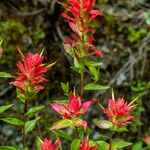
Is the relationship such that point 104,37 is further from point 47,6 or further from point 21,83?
point 21,83

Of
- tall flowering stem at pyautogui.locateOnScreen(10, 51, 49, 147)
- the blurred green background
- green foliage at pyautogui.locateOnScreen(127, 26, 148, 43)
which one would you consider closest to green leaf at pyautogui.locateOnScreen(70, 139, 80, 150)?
tall flowering stem at pyautogui.locateOnScreen(10, 51, 49, 147)

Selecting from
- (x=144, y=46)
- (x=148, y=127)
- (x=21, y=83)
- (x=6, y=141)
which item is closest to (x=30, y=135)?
(x=6, y=141)

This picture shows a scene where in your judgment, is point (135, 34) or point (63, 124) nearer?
point (63, 124)

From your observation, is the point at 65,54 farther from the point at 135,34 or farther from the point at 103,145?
the point at 103,145

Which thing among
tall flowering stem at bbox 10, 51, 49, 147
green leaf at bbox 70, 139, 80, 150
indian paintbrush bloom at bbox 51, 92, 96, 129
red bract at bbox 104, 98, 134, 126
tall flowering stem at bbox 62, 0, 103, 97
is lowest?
green leaf at bbox 70, 139, 80, 150

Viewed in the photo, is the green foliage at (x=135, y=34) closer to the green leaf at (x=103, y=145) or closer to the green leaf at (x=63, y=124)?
the green leaf at (x=103, y=145)

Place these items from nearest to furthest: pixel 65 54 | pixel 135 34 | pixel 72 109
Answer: pixel 72 109, pixel 65 54, pixel 135 34

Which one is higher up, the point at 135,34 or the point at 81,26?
the point at 81,26

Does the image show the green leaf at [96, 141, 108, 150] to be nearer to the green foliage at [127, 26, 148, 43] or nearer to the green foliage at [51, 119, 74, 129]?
the green foliage at [51, 119, 74, 129]

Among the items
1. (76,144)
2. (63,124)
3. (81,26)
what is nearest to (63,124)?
(63,124)
